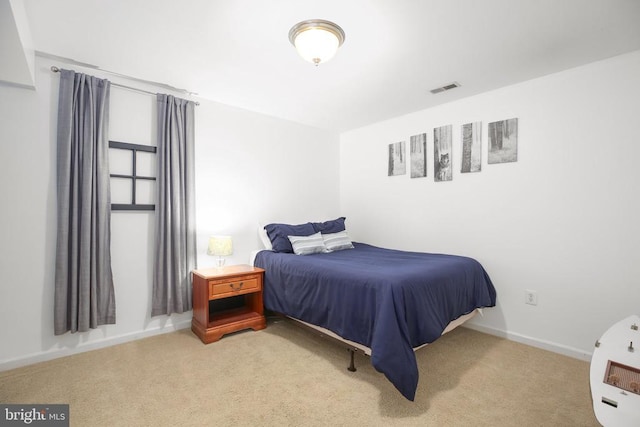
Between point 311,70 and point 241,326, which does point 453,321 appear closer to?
point 241,326

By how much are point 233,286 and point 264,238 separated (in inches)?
30.8

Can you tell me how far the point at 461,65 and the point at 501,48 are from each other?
0.31 m

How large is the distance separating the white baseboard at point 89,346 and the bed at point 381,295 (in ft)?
3.15

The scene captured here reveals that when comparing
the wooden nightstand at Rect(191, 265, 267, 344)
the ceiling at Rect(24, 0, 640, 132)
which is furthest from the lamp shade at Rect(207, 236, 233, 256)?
the ceiling at Rect(24, 0, 640, 132)

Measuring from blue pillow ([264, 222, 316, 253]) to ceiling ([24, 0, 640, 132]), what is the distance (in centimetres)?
142

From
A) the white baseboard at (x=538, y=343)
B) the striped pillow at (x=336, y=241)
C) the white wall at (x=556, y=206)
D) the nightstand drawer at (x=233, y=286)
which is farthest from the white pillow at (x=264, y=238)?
the white baseboard at (x=538, y=343)

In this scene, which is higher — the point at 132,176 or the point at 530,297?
the point at 132,176

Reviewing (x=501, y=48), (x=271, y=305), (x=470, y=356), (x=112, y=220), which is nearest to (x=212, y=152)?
(x=112, y=220)

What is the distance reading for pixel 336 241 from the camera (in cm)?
361

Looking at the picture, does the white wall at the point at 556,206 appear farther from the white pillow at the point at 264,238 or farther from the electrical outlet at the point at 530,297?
the white pillow at the point at 264,238

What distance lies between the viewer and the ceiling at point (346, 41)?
5.89 ft

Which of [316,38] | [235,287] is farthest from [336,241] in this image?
[316,38]

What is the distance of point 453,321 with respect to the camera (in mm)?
2541

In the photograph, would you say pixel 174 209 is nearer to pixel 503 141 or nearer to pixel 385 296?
pixel 385 296
